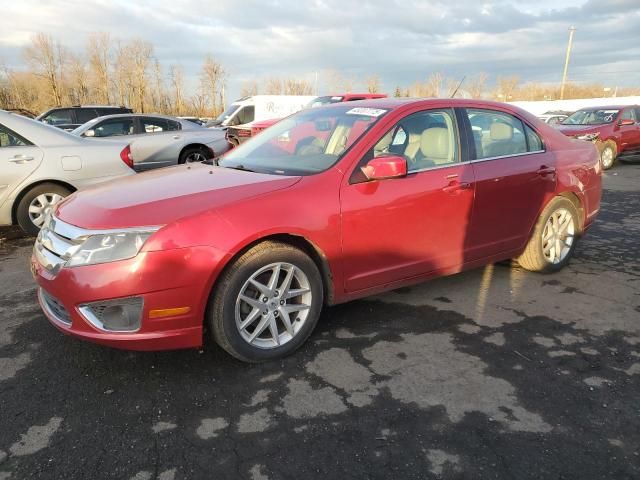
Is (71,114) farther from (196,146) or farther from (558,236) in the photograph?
(558,236)

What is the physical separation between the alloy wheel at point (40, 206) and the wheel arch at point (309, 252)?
12.6 feet

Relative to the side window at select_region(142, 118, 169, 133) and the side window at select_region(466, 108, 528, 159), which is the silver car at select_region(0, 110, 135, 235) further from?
the side window at select_region(466, 108, 528, 159)

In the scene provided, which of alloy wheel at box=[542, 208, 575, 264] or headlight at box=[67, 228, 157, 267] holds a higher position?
headlight at box=[67, 228, 157, 267]

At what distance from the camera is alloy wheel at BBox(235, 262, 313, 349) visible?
2.85 m

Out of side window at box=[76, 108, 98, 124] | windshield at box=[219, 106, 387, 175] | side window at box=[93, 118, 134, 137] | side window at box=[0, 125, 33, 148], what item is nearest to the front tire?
windshield at box=[219, 106, 387, 175]

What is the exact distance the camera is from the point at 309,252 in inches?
121

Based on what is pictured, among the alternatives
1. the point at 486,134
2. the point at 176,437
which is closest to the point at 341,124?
the point at 486,134

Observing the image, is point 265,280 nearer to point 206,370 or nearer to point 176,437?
point 206,370

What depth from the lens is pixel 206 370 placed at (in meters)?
2.88

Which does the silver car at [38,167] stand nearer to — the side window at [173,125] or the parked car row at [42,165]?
the parked car row at [42,165]

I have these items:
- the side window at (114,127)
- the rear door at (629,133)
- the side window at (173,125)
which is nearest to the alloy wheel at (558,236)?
the side window at (173,125)

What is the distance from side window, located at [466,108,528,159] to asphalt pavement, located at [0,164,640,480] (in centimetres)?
126

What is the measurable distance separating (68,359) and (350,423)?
72.6 inches

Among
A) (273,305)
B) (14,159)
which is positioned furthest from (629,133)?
(14,159)
